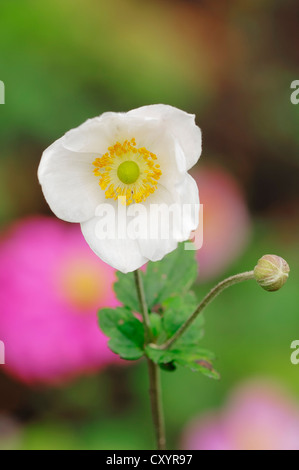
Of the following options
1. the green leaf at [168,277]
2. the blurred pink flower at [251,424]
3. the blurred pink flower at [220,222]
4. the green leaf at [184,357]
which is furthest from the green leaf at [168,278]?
the blurred pink flower at [220,222]

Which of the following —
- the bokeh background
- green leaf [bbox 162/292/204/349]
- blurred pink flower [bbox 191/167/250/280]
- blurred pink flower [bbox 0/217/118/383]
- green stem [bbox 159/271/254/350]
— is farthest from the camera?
blurred pink flower [bbox 191/167/250/280]

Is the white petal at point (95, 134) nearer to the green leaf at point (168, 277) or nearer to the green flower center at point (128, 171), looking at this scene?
the green flower center at point (128, 171)

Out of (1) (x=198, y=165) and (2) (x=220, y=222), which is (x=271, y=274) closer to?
(2) (x=220, y=222)

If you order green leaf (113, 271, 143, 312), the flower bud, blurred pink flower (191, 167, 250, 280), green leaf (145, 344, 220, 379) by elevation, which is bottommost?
green leaf (145, 344, 220, 379)

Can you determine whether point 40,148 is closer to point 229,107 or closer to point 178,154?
point 229,107

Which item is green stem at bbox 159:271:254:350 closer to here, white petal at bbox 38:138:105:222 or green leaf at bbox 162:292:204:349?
green leaf at bbox 162:292:204:349

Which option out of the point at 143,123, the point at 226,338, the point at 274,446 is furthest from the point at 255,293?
the point at 143,123

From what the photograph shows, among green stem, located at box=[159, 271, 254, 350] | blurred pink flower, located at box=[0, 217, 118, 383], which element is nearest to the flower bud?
green stem, located at box=[159, 271, 254, 350]
